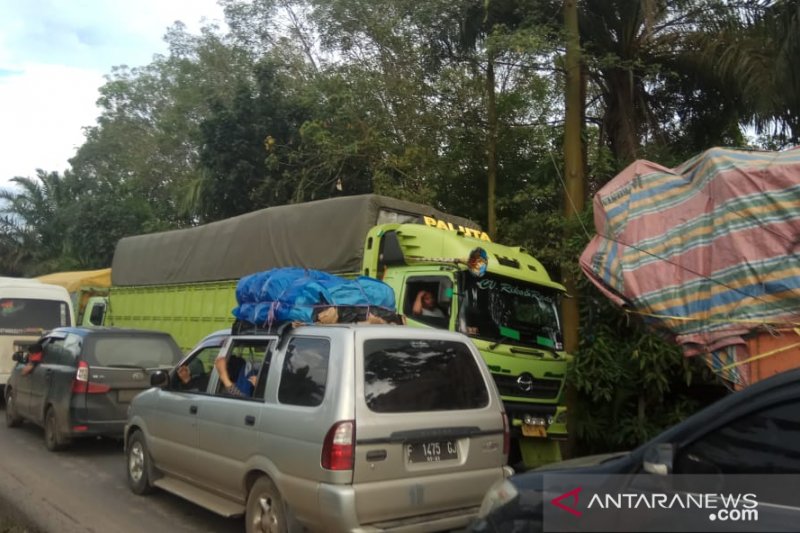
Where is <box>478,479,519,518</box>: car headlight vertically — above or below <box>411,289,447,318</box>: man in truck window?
below

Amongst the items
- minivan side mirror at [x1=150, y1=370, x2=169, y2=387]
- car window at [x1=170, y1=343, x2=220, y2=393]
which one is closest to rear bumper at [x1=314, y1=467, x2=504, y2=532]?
car window at [x1=170, y1=343, x2=220, y2=393]

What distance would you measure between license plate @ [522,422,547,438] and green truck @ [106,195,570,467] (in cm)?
1

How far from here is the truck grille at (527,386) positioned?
7.11 metres

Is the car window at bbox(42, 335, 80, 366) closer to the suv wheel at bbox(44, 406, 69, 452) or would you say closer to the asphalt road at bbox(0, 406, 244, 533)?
the suv wheel at bbox(44, 406, 69, 452)

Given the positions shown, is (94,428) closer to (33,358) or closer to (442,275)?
(33,358)

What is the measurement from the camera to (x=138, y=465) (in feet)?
22.0

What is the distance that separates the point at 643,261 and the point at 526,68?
7486 millimetres

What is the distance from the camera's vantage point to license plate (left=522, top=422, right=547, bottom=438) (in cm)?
717

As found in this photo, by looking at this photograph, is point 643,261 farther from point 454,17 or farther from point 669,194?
point 454,17

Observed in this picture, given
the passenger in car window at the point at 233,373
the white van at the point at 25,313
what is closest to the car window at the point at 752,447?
the passenger in car window at the point at 233,373

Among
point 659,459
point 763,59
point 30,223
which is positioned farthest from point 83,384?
point 30,223

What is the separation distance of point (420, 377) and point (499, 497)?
1545 millimetres

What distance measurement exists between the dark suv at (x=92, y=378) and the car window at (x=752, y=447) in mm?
7368

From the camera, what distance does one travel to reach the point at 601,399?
7.79 metres
